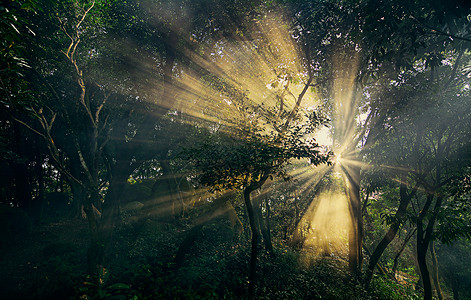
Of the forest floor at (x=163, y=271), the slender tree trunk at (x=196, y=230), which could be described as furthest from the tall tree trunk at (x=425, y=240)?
the slender tree trunk at (x=196, y=230)

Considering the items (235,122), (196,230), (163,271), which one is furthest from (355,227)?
(163,271)

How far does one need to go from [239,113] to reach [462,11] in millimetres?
6251

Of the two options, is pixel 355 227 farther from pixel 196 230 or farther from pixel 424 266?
pixel 196 230

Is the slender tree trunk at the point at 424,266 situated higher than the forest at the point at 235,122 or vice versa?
the forest at the point at 235,122

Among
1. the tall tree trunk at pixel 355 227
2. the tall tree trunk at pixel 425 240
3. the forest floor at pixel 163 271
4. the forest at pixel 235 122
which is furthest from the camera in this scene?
the tall tree trunk at pixel 355 227

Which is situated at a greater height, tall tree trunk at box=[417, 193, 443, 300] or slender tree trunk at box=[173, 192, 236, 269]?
slender tree trunk at box=[173, 192, 236, 269]

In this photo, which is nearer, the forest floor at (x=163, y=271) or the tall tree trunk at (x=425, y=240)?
the forest floor at (x=163, y=271)

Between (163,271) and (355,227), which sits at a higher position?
(163,271)

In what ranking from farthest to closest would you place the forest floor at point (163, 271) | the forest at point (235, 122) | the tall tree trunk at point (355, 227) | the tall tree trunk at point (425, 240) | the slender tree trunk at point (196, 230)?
the tall tree trunk at point (355, 227)
the slender tree trunk at point (196, 230)
the tall tree trunk at point (425, 240)
the forest at point (235, 122)
the forest floor at point (163, 271)

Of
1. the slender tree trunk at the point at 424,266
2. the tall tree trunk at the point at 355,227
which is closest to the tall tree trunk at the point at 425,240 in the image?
the slender tree trunk at the point at 424,266

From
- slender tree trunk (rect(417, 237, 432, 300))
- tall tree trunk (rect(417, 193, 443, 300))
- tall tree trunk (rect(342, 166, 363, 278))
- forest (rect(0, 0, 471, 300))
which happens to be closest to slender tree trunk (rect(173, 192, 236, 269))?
forest (rect(0, 0, 471, 300))

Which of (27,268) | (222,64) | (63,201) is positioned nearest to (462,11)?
(222,64)

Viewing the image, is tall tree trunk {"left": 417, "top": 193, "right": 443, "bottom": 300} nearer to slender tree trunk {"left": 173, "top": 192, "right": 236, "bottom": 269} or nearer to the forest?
the forest

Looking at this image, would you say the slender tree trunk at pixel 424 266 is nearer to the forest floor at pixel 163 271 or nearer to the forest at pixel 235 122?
the forest at pixel 235 122
